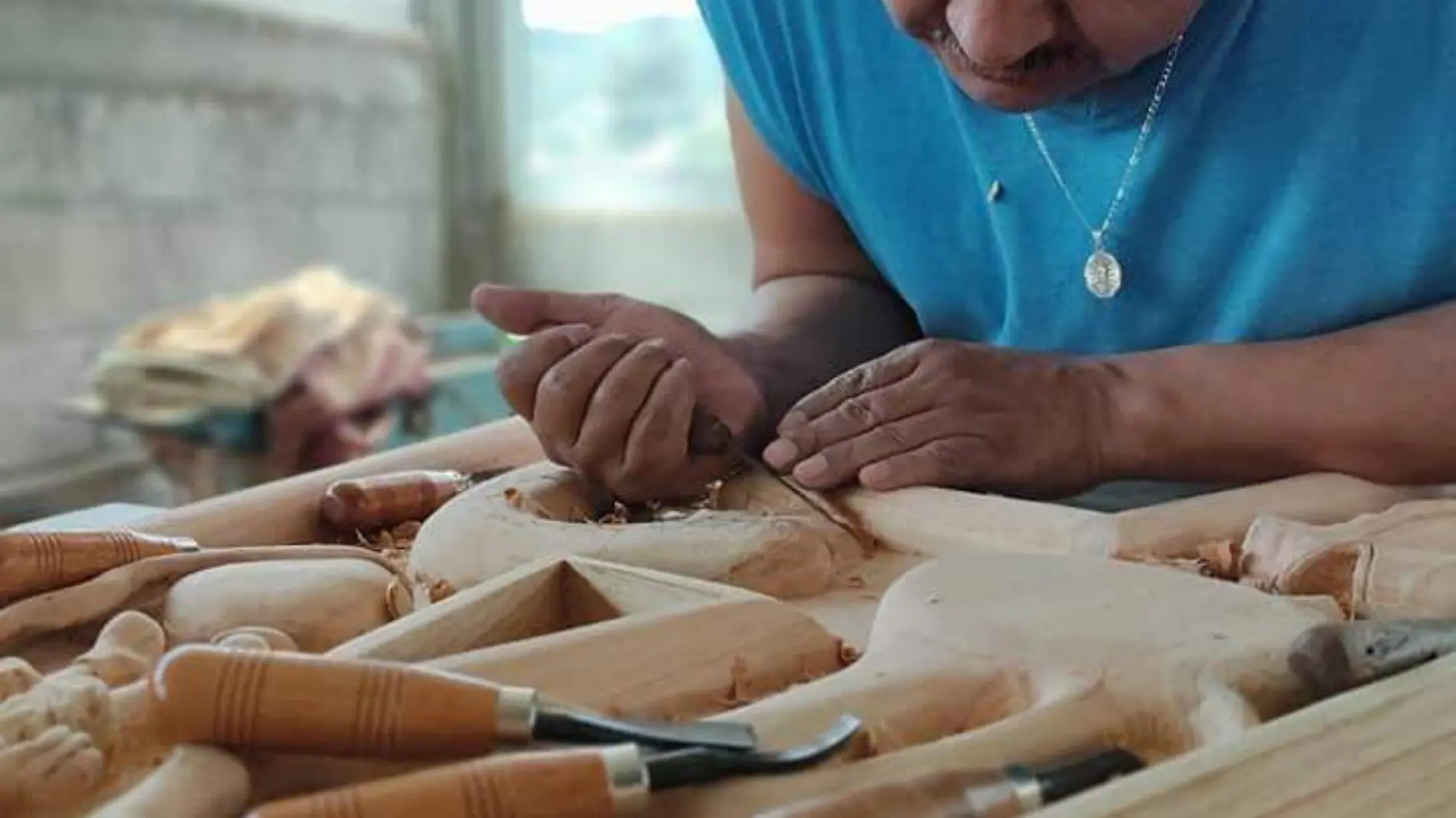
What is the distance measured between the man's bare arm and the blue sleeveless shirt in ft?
0.08

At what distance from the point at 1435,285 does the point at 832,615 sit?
0.38m

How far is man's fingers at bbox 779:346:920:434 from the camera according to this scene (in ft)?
2.93

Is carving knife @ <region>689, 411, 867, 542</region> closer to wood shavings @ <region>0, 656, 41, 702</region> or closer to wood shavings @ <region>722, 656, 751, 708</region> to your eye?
wood shavings @ <region>722, 656, 751, 708</region>

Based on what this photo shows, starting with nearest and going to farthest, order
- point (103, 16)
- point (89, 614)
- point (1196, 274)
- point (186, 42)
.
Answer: point (89, 614) → point (1196, 274) → point (103, 16) → point (186, 42)

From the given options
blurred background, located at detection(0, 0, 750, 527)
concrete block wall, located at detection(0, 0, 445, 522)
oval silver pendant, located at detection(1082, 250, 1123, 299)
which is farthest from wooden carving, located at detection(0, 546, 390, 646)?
concrete block wall, located at detection(0, 0, 445, 522)

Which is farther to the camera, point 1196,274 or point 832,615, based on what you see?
point 1196,274

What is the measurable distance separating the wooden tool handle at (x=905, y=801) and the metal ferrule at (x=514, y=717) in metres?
0.07

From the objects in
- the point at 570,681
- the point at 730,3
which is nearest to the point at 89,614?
the point at 570,681

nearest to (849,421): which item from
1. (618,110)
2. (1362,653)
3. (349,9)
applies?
(1362,653)

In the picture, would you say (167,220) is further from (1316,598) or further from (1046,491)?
(1316,598)

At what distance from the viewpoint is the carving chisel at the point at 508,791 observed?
1.45ft

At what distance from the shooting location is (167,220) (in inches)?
128

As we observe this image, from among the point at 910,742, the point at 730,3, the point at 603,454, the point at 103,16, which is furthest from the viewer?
the point at 103,16

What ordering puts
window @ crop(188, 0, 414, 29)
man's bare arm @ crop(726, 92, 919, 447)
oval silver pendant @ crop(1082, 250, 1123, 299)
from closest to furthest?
oval silver pendant @ crop(1082, 250, 1123, 299) < man's bare arm @ crop(726, 92, 919, 447) < window @ crop(188, 0, 414, 29)
